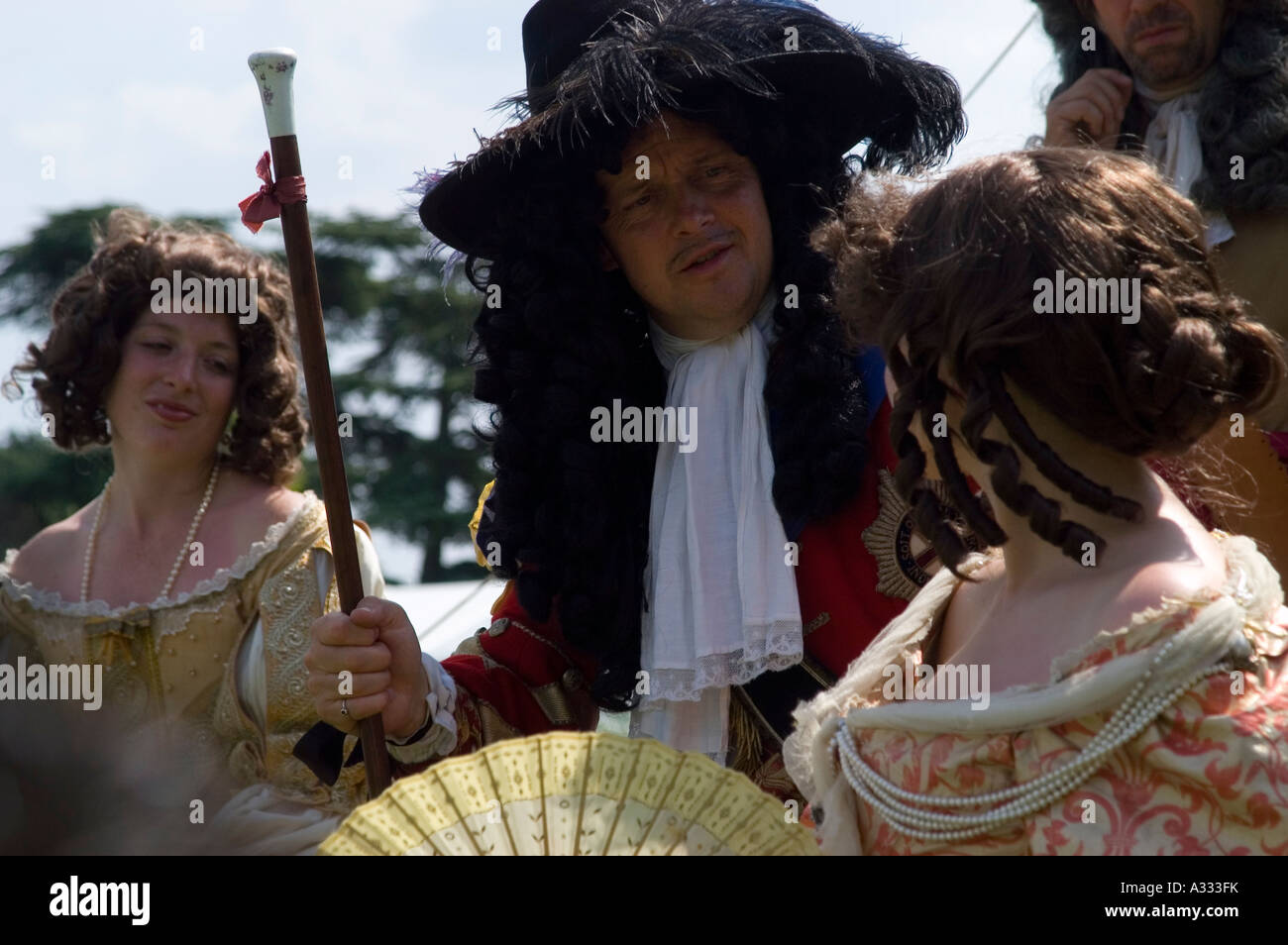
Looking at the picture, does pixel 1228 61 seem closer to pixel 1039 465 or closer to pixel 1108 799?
pixel 1039 465

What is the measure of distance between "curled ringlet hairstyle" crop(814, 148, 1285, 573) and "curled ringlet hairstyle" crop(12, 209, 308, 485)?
8.55 feet

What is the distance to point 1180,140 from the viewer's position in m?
2.83

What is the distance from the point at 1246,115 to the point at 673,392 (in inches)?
44.0

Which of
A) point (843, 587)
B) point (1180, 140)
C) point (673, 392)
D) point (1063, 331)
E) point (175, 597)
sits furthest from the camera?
point (175, 597)

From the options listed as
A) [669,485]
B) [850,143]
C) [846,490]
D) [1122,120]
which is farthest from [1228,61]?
[669,485]

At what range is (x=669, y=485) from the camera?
2.88 metres

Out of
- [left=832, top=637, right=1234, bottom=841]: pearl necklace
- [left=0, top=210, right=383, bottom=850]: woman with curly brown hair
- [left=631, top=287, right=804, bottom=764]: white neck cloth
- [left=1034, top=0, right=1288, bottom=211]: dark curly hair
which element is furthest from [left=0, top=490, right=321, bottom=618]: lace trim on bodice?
[left=832, top=637, right=1234, bottom=841]: pearl necklace

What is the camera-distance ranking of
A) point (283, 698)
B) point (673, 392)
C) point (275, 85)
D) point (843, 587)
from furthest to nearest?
point (283, 698)
point (673, 392)
point (843, 587)
point (275, 85)

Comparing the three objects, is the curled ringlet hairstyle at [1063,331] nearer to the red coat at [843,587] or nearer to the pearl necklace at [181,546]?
the red coat at [843,587]

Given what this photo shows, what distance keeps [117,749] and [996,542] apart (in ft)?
7.92

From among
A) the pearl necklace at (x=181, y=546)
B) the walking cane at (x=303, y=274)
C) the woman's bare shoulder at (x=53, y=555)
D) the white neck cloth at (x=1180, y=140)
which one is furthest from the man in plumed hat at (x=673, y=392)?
the woman's bare shoulder at (x=53, y=555)

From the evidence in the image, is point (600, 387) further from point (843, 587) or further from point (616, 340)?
point (843, 587)

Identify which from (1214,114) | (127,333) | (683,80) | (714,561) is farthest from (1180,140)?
(127,333)

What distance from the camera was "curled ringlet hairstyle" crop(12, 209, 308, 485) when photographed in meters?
4.14
